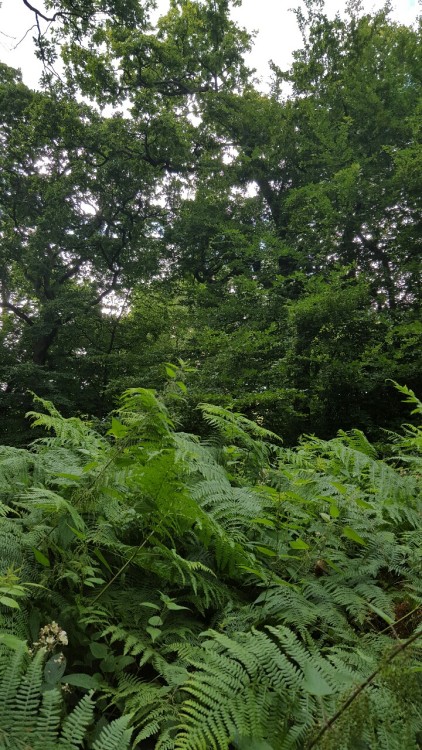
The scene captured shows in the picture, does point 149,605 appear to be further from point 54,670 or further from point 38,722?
point 38,722

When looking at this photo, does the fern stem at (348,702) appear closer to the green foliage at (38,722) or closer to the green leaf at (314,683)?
the green leaf at (314,683)

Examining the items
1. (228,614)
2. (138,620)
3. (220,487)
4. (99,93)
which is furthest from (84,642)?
(99,93)

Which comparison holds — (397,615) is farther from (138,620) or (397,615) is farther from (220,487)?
(138,620)

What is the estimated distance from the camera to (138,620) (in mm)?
1401

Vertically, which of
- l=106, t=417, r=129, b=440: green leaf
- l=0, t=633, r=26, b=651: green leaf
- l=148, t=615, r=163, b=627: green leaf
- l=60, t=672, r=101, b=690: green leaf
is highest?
l=106, t=417, r=129, b=440: green leaf

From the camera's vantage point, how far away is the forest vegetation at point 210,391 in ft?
3.60

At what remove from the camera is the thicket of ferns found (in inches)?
37.2

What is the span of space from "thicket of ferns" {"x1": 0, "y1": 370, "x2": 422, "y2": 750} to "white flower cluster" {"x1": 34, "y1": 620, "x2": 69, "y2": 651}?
0.02 meters

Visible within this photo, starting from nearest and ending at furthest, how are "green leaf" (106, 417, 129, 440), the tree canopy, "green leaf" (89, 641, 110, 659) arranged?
"green leaf" (89, 641, 110, 659), "green leaf" (106, 417, 129, 440), the tree canopy

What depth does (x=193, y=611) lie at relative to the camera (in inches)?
60.3

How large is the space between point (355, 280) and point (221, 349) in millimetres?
2997

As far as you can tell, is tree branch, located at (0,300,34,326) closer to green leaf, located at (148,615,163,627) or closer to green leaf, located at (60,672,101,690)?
green leaf, located at (148,615,163,627)

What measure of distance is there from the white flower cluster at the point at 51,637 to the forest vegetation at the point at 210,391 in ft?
0.04

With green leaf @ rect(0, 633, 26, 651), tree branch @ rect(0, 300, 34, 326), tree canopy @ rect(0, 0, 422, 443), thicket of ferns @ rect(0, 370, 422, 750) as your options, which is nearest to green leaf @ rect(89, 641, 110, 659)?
thicket of ferns @ rect(0, 370, 422, 750)
